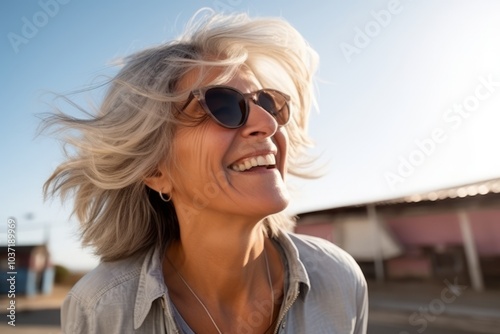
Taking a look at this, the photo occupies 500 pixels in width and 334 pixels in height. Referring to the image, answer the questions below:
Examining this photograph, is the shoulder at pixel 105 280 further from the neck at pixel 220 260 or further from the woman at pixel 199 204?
the neck at pixel 220 260

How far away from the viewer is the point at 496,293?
12.8 m

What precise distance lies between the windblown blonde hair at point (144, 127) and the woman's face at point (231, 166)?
138 mm

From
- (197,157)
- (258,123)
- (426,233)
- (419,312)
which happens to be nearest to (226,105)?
(258,123)

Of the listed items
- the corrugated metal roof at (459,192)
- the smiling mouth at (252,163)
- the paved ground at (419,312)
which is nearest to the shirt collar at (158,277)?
the smiling mouth at (252,163)

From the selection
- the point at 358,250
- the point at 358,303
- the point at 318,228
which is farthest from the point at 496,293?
the point at 358,303

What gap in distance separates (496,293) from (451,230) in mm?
3064

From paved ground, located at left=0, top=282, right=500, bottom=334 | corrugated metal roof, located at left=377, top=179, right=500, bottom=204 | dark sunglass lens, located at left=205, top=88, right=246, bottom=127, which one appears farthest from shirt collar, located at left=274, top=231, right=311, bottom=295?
corrugated metal roof, located at left=377, top=179, right=500, bottom=204

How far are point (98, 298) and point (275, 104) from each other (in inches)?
52.1

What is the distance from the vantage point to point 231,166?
1.92 m

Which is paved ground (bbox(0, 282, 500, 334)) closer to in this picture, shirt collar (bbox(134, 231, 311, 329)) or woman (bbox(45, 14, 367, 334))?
woman (bbox(45, 14, 367, 334))

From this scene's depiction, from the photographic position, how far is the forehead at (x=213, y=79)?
2.06m

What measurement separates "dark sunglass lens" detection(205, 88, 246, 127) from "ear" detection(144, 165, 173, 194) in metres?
0.47

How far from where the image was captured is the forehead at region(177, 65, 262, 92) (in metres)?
2.06

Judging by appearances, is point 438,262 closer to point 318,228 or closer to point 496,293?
point 496,293
